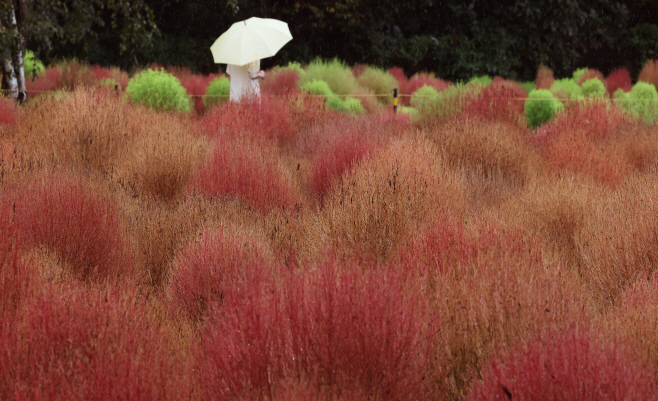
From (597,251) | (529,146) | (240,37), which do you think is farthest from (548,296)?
(240,37)

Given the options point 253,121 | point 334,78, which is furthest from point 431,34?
point 253,121

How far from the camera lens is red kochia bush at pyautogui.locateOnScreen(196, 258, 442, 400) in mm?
2162

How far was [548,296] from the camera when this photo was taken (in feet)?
8.80

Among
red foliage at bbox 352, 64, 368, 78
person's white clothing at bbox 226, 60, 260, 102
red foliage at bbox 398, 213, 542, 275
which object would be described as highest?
person's white clothing at bbox 226, 60, 260, 102

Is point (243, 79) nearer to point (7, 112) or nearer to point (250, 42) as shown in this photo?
point (250, 42)

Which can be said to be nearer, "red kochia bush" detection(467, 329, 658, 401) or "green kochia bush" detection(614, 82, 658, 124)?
"red kochia bush" detection(467, 329, 658, 401)

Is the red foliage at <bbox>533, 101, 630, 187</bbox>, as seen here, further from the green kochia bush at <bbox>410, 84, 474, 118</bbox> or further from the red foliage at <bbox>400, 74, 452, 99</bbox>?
the red foliage at <bbox>400, 74, 452, 99</bbox>

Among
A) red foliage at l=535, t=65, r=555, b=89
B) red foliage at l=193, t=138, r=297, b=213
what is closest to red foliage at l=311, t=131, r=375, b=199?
red foliage at l=193, t=138, r=297, b=213

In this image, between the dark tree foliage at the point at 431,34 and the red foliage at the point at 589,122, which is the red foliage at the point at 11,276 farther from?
the dark tree foliage at the point at 431,34

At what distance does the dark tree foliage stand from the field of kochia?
8.40 meters

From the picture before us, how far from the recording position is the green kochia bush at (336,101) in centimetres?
964

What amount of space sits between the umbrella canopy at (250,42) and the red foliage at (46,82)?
366 cm

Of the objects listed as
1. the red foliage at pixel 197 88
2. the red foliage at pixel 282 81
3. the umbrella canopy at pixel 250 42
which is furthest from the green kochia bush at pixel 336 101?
the red foliage at pixel 197 88

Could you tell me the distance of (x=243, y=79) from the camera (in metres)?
8.67
